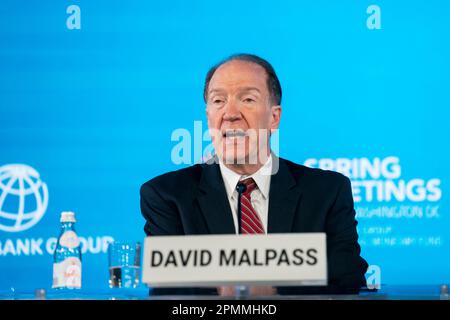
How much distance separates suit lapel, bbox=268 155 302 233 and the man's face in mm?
150

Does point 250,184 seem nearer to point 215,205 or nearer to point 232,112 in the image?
point 215,205

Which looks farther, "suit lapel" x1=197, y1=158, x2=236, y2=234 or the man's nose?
the man's nose

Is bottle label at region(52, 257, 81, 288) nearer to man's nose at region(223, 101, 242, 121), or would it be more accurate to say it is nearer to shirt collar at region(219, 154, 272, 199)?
shirt collar at region(219, 154, 272, 199)

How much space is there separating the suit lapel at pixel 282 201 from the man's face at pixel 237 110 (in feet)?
0.49

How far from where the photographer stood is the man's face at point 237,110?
3.03 meters

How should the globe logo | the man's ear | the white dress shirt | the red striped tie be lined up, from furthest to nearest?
the globe logo < the man's ear < the white dress shirt < the red striped tie

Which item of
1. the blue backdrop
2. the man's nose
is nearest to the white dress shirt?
the man's nose

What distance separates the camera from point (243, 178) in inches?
117

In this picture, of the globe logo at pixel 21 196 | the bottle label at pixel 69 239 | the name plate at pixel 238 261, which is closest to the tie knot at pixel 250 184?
the bottle label at pixel 69 239

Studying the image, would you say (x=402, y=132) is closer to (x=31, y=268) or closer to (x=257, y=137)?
(x=257, y=137)

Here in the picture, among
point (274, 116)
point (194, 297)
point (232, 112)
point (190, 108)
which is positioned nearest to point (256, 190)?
point (232, 112)

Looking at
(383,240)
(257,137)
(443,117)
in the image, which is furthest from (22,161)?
(443,117)

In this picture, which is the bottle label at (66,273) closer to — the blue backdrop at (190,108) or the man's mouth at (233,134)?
the man's mouth at (233,134)

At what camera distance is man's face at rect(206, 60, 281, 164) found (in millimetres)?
3025
